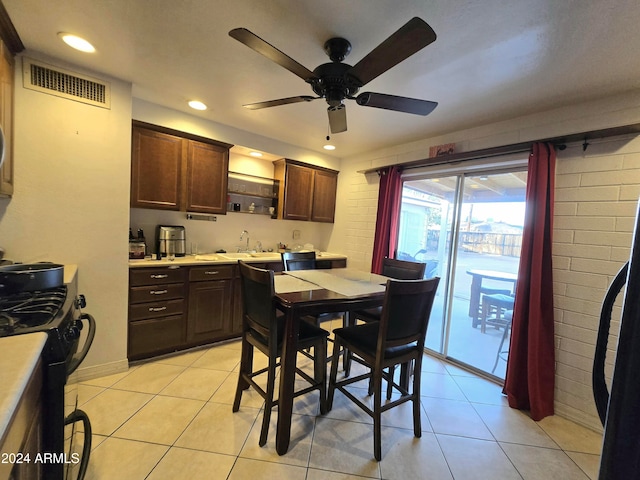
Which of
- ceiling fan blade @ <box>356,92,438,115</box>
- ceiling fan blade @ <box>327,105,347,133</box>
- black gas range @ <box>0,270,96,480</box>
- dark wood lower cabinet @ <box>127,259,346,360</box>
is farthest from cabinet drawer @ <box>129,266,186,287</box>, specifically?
ceiling fan blade @ <box>356,92,438,115</box>

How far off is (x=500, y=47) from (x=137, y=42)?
2187 mm

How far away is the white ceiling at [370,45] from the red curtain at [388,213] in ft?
3.46

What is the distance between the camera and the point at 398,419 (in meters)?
1.95

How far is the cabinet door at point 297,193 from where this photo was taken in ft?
11.9

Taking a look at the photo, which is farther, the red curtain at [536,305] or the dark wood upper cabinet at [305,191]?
the dark wood upper cabinet at [305,191]

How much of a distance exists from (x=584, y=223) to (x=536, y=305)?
2.34 feet

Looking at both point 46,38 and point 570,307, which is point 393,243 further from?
point 46,38

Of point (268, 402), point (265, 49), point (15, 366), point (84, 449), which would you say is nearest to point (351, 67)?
point (265, 49)

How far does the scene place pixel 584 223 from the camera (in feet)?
6.62

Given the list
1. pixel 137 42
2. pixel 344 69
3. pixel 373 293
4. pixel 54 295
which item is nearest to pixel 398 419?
pixel 373 293

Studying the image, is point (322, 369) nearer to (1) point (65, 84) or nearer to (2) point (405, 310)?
(2) point (405, 310)

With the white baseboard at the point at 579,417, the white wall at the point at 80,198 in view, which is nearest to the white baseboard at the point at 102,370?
the white wall at the point at 80,198

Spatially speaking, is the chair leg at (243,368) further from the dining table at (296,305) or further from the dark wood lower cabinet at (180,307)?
the dark wood lower cabinet at (180,307)

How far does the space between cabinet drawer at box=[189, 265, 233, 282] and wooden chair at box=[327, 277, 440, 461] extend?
1.53 metres
